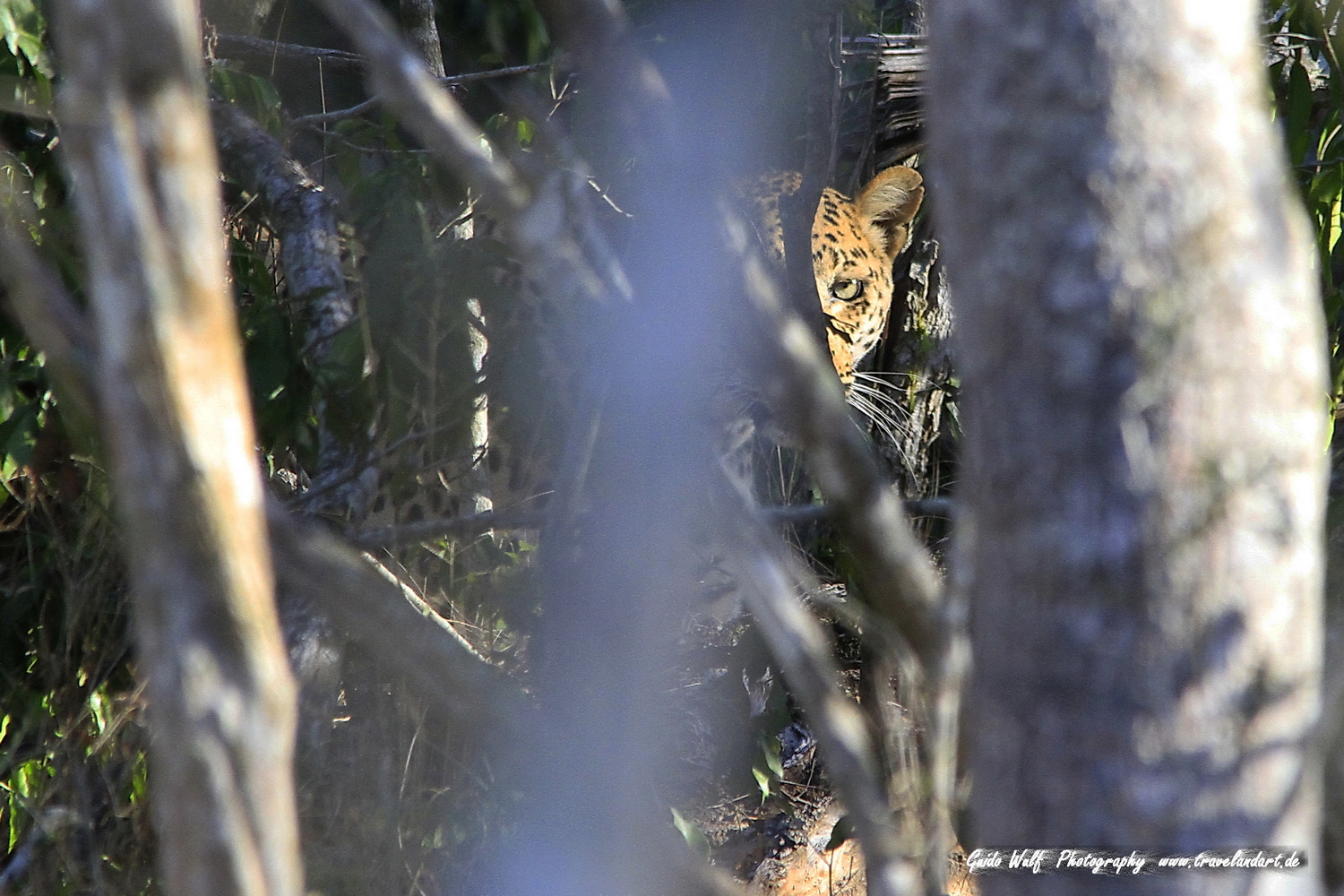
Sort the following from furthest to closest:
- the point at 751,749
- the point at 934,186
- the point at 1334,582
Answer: the point at 751,749 < the point at 1334,582 < the point at 934,186

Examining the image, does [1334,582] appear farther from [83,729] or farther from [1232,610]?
[83,729]

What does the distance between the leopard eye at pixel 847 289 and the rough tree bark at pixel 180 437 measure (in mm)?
2720

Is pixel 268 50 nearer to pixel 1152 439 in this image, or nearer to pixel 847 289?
pixel 847 289

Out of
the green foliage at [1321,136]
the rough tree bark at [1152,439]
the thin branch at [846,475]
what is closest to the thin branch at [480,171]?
the thin branch at [846,475]

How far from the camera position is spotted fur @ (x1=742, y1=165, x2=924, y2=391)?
125 inches

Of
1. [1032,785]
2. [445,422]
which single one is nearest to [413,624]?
[1032,785]

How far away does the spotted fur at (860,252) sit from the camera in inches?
125

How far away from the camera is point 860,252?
3344 mm

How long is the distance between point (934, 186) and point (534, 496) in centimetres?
141

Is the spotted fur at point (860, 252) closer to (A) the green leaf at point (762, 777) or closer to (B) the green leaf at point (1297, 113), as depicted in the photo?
(A) the green leaf at point (762, 777)

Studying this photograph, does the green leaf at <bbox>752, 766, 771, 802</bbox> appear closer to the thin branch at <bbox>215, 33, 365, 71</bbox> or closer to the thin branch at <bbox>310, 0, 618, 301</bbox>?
the thin branch at <bbox>215, 33, 365, 71</bbox>

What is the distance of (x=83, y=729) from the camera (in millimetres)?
1943

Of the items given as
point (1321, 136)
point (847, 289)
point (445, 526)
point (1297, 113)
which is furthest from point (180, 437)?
point (847, 289)

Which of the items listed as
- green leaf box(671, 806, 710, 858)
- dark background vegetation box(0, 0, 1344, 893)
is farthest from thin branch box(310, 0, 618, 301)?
green leaf box(671, 806, 710, 858)
